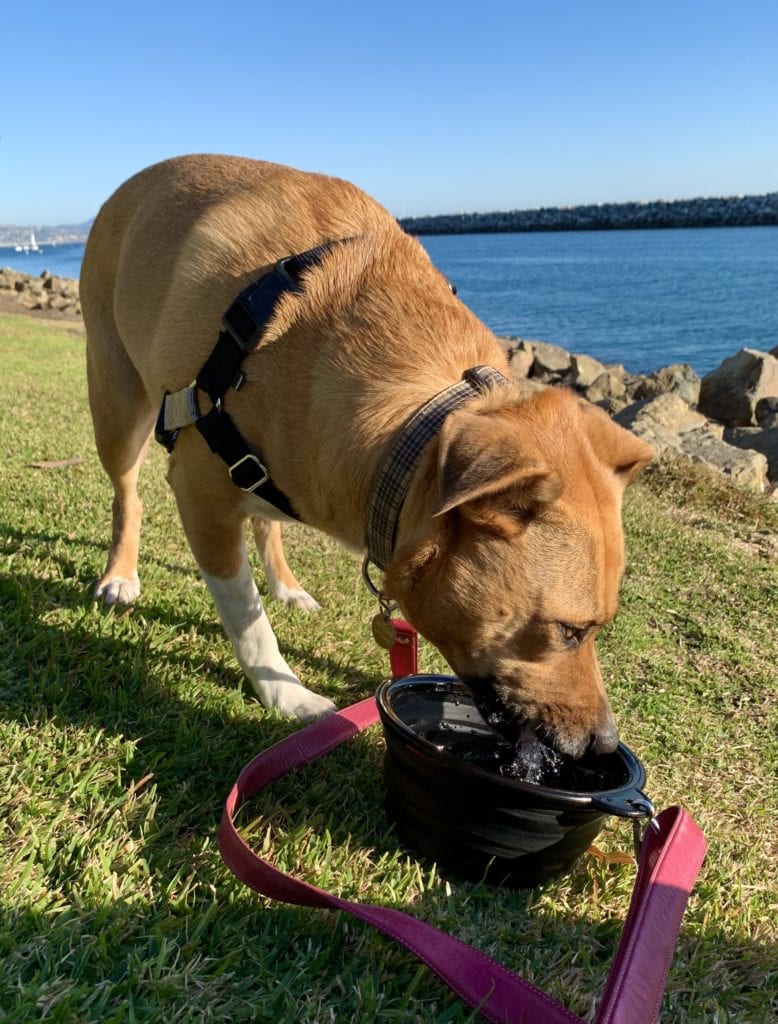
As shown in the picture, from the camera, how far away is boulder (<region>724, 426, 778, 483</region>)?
8894 millimetres

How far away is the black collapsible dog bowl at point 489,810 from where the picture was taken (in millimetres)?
2197

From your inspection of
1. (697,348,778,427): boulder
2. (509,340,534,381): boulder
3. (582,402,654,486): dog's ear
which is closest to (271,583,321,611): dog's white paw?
(582,402,654,486): dog's ear

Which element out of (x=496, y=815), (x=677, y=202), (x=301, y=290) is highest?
(x=677, y=202)

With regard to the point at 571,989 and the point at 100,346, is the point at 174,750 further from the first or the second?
the point at 100,346

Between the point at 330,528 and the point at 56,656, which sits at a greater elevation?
the point at 330,528

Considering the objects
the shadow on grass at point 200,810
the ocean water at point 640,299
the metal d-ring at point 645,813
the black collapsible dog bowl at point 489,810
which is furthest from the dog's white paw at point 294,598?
the ocean water at point 640,299

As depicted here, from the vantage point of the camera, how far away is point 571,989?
2211mm

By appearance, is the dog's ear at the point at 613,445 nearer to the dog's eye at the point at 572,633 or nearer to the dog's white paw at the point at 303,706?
the dog's eye at the point at 572,633

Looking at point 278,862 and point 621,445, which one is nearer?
point 278,862

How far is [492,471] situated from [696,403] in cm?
1150

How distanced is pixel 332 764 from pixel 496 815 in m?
0.89

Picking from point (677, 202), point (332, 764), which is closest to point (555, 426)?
point (332, 764)

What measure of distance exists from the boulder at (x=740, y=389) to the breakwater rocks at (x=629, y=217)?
89348 millimetres

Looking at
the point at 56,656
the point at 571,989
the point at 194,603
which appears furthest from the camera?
the point at 194,603
